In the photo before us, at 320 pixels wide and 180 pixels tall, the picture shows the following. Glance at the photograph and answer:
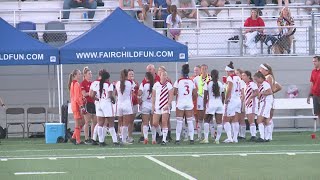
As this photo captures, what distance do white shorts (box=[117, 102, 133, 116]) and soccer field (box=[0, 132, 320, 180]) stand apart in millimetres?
835

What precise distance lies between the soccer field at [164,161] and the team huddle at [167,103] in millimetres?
568

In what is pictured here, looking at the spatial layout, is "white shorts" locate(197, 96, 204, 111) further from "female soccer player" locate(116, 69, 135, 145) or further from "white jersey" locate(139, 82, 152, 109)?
"female soccer player" locate(116, 69, 135, 145)

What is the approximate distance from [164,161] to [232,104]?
19.4 ft

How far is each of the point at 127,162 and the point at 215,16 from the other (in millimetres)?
14706

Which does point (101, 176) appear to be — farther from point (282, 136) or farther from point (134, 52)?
point (282, 136)

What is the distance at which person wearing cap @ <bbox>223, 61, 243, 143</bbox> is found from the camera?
24.4 m

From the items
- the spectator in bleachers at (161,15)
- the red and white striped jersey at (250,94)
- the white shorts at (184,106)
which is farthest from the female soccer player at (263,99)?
the spectator in bleachers at (161,15)

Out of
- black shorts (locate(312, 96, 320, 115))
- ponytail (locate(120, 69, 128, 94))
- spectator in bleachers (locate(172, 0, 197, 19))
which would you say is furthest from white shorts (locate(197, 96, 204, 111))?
spectator in bleachers (locate(172, 0, 197, 19))

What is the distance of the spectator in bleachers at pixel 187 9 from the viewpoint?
32188mm

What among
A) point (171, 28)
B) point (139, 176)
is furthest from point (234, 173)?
point (171, 28)

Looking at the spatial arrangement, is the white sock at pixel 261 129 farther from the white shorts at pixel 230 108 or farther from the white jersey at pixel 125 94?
the white jersey at pixel 125 94

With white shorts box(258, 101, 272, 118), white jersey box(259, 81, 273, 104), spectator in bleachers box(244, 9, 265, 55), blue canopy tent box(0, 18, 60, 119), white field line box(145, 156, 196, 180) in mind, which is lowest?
white field line box(145, 156, 196, 180)

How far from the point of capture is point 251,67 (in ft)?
98.9

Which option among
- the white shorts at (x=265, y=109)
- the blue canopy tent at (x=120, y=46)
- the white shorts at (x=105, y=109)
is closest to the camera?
the white shorts at (x=105, y=109)
